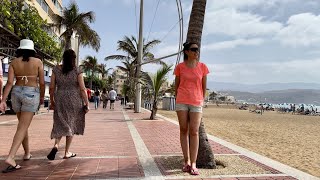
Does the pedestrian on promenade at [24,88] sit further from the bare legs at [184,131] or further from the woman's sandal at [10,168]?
the bare legs at [184,131]

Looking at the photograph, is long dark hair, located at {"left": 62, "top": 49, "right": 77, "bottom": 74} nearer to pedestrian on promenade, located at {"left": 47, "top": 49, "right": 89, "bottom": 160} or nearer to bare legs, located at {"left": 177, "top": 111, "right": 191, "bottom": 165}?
pedestrian on promenade, located at {"left": 47, "top": 49, "right": 89, "bottom": 160}

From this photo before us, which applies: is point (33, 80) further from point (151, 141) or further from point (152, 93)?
point (152, 93)

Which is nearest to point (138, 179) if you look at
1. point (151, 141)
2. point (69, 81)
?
point (69, 81)

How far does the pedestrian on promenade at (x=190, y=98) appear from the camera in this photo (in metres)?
4.96

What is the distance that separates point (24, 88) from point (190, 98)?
7.37ft

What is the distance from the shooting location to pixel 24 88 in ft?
16.7

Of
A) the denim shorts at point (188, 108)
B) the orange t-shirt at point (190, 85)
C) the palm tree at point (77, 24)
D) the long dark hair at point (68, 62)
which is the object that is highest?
the palm tree at point (77, 24)

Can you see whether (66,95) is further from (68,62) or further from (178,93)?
(178,93)

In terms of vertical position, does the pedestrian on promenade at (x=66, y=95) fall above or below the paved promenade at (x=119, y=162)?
above

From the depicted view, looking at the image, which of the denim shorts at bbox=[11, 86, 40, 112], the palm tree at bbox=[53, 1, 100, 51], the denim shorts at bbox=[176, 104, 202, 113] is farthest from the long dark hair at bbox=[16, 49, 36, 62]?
the palm tree at bbox=[53, 1, 100, 51]

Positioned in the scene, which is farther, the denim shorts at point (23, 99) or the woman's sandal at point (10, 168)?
the denim shorts at point (23, 99)

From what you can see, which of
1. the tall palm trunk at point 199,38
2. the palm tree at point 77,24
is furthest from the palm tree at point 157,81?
the palm tree at point 77,24

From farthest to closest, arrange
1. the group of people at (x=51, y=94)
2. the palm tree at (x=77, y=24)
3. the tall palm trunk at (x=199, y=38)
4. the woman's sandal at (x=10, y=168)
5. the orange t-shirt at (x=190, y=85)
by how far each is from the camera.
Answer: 1. the palm tree at (x=77, y=24)
2. the tall palm trunk at (x=199, y=38)
3. the group of people at (x=51, y=94)
4. the orange t-shirt at (x=190, y=85)
5. the woman's sandal at (x=10, y=168)

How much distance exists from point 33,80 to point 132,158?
200 cm
